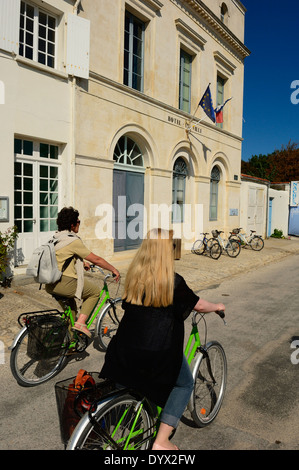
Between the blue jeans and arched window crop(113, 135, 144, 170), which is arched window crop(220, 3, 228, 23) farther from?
the blue jeans

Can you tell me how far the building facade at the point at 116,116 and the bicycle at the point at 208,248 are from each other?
507mm

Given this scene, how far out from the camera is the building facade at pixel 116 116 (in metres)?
8.05

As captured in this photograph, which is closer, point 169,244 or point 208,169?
point 169,244

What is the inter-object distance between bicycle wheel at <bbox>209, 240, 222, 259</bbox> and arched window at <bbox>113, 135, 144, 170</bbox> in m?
3.95

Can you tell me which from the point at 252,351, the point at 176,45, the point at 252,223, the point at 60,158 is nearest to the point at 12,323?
the point at 252,351

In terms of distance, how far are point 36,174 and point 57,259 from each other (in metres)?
4.96

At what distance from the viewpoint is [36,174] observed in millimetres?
8406

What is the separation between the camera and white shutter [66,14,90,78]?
8594 millimetres

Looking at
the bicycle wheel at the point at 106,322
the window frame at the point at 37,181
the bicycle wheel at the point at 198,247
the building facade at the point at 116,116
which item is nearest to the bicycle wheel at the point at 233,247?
the bicycle wheel at the point at 198,247

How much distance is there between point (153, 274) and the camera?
2.42 metres

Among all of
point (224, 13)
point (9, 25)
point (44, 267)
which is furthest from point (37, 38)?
point (224, 13)

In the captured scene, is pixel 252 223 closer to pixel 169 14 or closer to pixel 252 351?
pixel 169 14

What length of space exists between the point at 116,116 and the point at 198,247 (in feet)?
20.1

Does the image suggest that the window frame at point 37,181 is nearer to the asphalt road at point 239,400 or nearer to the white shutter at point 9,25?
the white shutter at point 9,25
